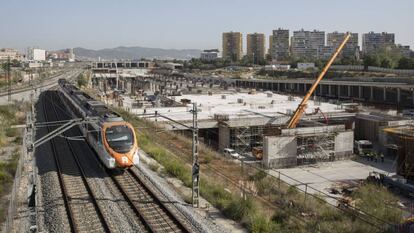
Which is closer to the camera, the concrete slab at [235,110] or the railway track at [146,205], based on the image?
the railway track at [146,205]

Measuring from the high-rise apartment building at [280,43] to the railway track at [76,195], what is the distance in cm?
16905

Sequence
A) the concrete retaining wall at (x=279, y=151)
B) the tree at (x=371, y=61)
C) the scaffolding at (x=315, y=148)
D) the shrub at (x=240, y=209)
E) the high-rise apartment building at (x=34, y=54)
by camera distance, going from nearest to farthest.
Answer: the shrub at (x=240, y=209)
the concrete retaining wall at (x=279, y=151)
the scaffolding at (x=315, y=148)
the high-rise apartment building at (x=34, y=54)
the tree at (x=371, y=61)

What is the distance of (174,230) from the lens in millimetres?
10664

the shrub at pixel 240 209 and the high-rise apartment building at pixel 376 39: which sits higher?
the high-rise apartment building at pixel 376 39

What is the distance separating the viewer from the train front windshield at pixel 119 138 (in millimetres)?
15470

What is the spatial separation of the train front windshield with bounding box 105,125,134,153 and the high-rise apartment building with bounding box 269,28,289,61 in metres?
171

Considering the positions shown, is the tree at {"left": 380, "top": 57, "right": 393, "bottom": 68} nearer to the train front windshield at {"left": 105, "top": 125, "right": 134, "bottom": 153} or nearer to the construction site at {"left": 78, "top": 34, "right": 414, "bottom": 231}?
the construction site at {"left": 78, "top": 34, "right": 414, "bottom": 231}

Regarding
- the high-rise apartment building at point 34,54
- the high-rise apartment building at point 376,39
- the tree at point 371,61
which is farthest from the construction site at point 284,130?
the high-rise apartment building at point 376,39

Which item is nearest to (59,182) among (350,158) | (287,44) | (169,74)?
(350,158)

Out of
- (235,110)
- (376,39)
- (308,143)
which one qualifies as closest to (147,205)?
(308,143)

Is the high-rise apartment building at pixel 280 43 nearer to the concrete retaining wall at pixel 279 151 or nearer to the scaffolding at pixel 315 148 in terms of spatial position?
the scaffolding at pixel 315 148

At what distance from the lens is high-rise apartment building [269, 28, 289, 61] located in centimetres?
18362

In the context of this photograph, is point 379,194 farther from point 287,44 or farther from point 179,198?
point 287,44

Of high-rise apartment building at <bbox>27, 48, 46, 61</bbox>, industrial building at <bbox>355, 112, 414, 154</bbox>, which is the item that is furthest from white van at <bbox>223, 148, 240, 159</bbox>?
high-rise apartment building at <bbox>27, 48, 46, 61</bbox>
